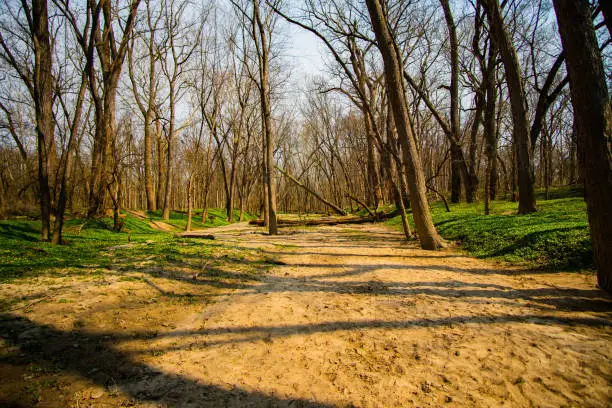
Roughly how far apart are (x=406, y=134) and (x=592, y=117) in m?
3.38

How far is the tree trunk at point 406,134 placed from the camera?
6270 millimetres

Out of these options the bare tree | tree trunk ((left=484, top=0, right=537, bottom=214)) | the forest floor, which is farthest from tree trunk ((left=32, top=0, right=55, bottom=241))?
tree trunk ((left=484, top=0, right=537, bottom=214))

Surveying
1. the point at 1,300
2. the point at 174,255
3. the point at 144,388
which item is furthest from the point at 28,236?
the point at 144,388

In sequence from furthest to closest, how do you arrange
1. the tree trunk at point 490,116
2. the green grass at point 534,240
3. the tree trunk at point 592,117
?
1. the tree trunk at point 490,116
2. the green grass at point 534,240
3. the tree trunk at point 592,117

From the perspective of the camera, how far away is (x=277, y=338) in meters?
2.76

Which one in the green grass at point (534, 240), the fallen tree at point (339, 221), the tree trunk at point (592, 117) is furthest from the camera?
the fallen tree at point (339, 221)

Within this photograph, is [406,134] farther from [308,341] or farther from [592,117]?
[308,341]

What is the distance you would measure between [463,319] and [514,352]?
65cm

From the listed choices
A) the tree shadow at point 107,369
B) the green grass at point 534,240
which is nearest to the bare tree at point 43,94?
the tree shadow at point 107,369

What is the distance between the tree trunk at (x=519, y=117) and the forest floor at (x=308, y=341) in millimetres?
4419

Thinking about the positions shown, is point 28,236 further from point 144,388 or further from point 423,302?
point 423,302

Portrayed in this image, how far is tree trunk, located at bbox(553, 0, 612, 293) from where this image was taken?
9.98 feet

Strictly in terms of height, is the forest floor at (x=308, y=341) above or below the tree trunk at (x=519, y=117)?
below

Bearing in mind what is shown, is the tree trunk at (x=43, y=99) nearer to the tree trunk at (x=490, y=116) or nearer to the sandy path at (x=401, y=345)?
the sandy path at (x=401, y=345)
